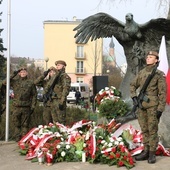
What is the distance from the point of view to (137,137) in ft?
20.6

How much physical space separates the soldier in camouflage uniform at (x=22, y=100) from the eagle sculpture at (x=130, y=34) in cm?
145

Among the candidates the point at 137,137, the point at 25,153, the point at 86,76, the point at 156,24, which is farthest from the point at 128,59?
the point at 86,76

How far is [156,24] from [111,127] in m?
2.54

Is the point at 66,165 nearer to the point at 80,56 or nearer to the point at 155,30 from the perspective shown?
the point at 155,30

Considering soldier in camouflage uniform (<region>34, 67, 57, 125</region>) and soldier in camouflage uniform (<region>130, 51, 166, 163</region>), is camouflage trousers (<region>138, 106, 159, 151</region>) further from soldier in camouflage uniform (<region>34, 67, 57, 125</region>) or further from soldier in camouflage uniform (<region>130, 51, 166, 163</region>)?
soldier in camouflage uniform (<region>34, 67, 57, 125</region>)

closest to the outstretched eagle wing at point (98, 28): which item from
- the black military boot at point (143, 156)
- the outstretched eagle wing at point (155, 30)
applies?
the outstretched eagle wing at point (155, 30)

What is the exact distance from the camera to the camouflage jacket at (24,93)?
7.98 metres

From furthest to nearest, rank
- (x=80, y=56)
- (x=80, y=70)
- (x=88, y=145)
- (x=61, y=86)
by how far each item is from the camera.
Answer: (x=80, y=70)
(x=80, y=56)
(x=61, y=86)
(x=88, y=145)

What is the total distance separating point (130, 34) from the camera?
797 centimetres

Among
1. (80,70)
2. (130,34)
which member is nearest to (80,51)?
(80,70)

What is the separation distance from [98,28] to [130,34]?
923mm

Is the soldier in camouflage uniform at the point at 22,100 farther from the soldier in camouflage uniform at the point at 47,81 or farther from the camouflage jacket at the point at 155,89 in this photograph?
the camouflage jacket at the point at 155,89

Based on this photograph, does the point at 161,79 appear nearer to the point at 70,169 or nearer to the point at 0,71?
the point at 70,169

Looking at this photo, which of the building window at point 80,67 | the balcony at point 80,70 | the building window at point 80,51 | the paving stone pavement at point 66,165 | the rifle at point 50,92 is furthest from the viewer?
the building window at point 80,67
